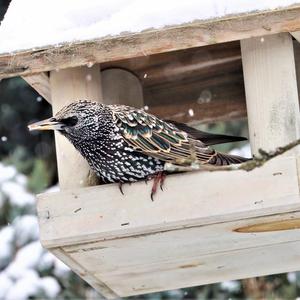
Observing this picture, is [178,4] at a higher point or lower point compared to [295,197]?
higher

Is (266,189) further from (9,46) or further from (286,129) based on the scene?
(9,46)

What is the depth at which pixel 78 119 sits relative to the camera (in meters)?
3.73

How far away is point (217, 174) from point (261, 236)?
276 millimetres

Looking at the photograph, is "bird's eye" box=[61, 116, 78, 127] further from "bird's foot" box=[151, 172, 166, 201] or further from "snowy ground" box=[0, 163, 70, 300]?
"snowy ground" box=[0, 163, 70, 300]

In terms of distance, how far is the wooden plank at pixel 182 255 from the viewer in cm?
353

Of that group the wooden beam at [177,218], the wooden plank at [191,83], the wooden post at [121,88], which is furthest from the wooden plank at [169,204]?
the wooden plank at [191,83]

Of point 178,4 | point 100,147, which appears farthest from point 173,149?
point 178,4

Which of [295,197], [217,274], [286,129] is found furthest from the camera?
[217,274]

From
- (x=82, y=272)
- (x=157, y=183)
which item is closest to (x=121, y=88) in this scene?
(x=82, y=272)

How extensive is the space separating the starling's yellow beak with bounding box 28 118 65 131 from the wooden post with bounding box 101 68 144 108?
0.40 metres

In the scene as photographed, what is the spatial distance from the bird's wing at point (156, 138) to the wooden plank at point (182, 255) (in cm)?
23

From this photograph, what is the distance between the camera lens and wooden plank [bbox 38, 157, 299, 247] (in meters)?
3.37

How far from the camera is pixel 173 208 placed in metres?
3.43

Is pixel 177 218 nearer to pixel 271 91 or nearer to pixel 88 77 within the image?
pixel 271 91
